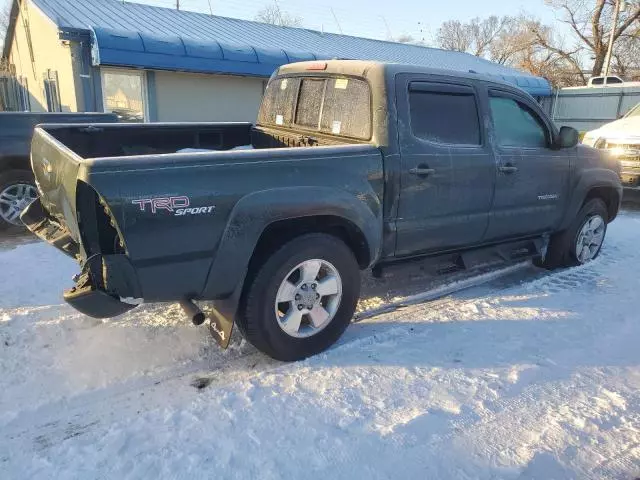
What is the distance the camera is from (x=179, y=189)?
9.09 ft

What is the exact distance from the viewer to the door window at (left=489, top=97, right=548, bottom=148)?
4.45 m

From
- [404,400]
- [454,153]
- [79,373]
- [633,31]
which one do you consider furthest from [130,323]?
[633,31]

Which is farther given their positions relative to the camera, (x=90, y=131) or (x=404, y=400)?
(x=90, y=131)

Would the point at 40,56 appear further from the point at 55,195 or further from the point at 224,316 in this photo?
the point at 224,316

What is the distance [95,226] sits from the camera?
2910 mm

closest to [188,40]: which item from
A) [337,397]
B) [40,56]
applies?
[40,56]

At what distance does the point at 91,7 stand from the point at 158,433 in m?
13.6

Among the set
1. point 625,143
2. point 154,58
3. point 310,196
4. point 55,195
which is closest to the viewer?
point 310,196

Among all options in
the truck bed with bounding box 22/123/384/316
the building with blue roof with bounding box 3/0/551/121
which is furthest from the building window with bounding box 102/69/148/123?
the truck bed with bounding box 22/123/384/316

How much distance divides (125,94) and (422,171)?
10373mm

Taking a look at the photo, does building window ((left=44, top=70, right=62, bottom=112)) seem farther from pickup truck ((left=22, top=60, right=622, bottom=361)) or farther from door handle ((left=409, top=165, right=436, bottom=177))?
door handle ((left=409, top=165, right=436, bottom=177))

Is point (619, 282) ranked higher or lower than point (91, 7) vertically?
lower

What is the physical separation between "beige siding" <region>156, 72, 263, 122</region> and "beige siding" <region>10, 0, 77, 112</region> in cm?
200

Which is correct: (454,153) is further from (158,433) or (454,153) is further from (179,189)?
(158,433)
